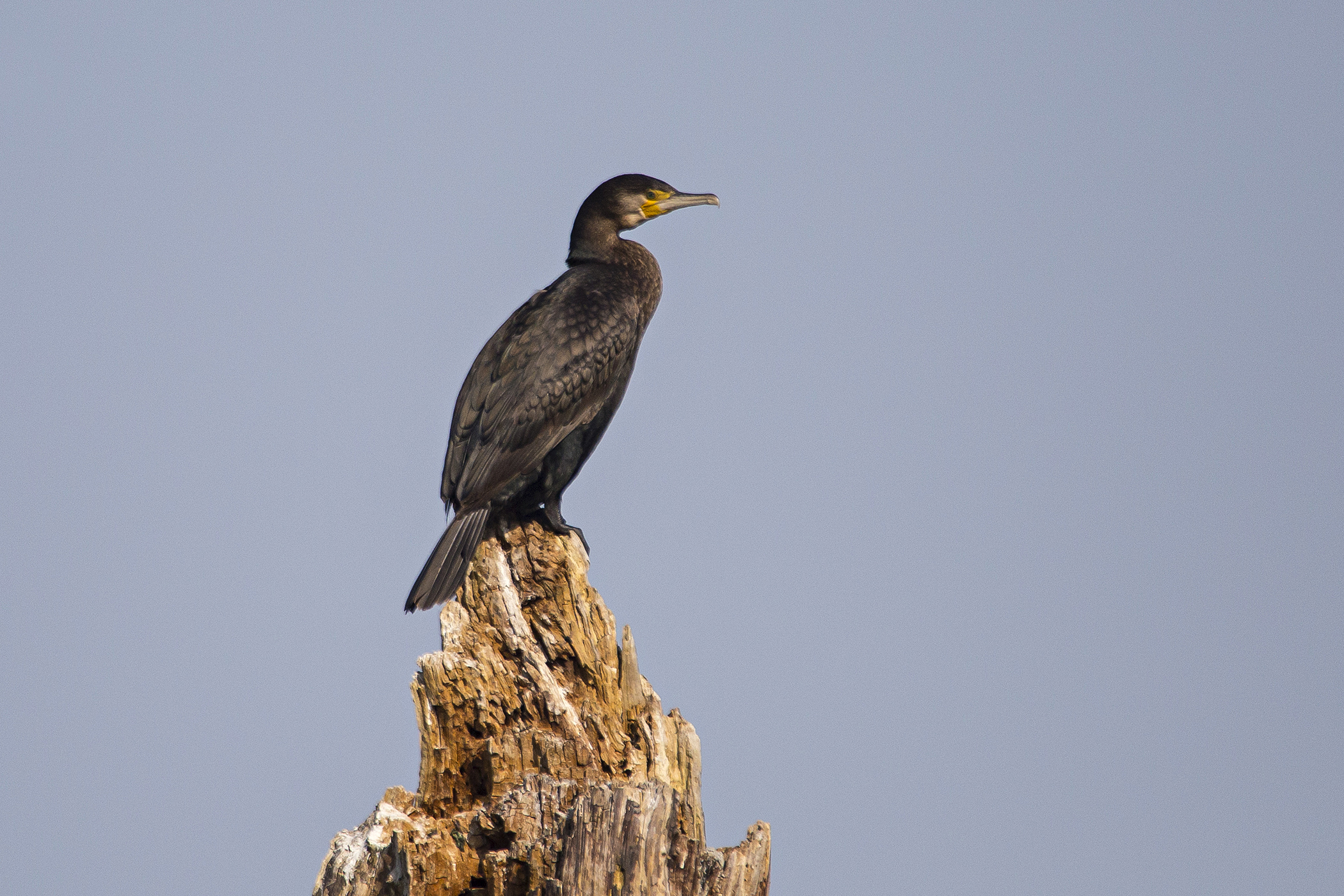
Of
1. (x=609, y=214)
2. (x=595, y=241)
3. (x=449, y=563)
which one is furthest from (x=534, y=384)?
(x=609, y=214)

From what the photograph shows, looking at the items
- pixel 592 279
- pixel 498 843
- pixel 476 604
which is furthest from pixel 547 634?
pixel 592 279

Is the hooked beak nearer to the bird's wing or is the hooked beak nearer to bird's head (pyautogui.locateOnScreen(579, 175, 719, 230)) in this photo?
bird's head (pyautogui.locateOnScreen(579, 175, 719, 230))

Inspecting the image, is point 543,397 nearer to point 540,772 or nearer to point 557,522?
point 557,522

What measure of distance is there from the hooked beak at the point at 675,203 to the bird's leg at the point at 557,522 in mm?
1834

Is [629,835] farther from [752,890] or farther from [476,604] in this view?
[476,604]

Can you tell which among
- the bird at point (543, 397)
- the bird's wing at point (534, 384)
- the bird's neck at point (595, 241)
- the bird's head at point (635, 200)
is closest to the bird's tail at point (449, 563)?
the bird at point (543, 397)

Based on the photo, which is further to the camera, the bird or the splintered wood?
the bird

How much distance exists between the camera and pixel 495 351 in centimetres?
639

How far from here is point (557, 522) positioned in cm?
616

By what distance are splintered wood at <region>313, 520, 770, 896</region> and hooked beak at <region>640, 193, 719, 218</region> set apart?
7.65 ft

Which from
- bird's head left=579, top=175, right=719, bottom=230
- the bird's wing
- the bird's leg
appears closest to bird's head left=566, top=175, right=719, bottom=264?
bird's head left=579, top=175, right=719, bottom=230

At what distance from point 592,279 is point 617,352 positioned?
471 mm

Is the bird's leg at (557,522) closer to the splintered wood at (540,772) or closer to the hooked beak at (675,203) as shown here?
the splintered wood at (540,772)

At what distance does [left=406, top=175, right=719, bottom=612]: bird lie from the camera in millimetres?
5812
